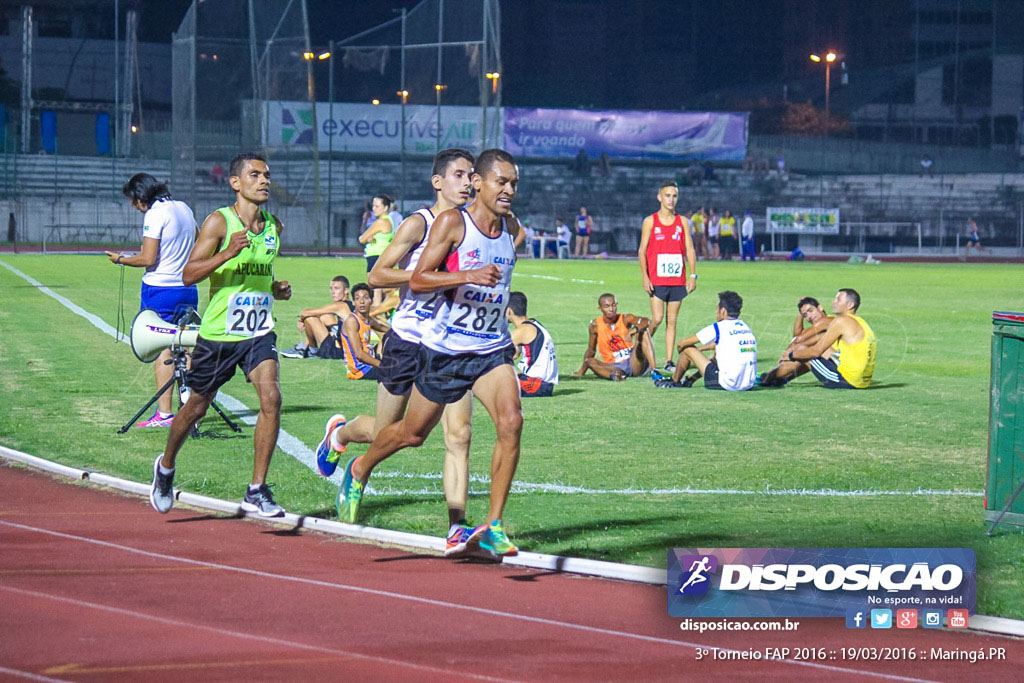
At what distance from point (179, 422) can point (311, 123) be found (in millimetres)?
34656

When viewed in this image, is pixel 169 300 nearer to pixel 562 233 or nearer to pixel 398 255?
pixel 398 255

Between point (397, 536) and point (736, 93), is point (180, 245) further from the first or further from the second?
point (736, 93)

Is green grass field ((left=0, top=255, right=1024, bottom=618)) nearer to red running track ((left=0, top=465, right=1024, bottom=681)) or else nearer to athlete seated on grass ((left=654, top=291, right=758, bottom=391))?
athlete seated on grass ((left=654, top=291, right=758, bottom=391))

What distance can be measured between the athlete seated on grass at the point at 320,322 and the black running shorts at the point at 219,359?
8.63 m

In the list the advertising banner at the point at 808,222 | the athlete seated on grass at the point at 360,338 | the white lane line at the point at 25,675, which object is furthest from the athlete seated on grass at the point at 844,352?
the advertising banner at the point at 808,222

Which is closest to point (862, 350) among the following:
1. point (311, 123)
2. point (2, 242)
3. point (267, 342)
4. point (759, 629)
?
point (267, 342)

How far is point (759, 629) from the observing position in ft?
17.4

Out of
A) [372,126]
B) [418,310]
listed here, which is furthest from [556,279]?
[418,310]

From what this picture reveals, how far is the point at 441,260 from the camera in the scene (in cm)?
641

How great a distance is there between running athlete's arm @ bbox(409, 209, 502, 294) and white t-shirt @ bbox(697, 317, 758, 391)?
766 centimetres

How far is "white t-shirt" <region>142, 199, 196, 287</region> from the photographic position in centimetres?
1037

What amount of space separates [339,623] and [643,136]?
201 feet

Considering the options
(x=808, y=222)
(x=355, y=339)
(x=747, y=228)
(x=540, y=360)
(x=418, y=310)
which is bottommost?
(x=540, y=360)

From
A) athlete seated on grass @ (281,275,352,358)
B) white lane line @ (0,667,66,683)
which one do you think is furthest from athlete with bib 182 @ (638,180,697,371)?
white lane line @ (0,667,66,683)
